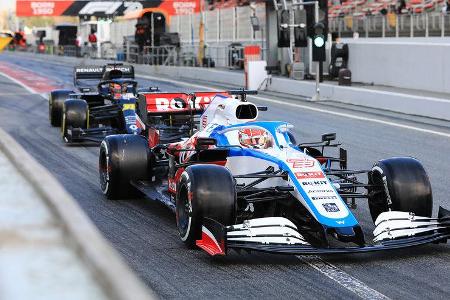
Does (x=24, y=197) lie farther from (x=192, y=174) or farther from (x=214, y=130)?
(x=214, y=130)

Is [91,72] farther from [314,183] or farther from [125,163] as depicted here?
[314,183]

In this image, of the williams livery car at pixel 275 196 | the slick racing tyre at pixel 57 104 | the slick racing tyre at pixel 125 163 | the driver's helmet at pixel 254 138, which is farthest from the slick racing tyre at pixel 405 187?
the slick racing tyre at pixel 57 104

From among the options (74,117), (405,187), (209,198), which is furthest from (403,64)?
(209,198)

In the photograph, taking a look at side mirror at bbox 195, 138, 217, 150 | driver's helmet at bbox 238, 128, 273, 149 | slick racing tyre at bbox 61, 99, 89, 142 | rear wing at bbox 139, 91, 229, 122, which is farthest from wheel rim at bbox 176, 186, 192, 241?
slick racing tyre at bbox 61, 99, 89, 142

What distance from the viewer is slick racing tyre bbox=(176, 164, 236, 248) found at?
7418 mm

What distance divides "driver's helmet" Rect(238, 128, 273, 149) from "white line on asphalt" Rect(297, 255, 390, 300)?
5.13 ft

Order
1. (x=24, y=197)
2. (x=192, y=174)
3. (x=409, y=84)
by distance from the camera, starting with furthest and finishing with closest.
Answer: (x=409, y=84) → (x=192, y=174) → (x=24, y=197)

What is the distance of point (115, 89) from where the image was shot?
1778 cm

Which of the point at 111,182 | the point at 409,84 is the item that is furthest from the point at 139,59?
the point at 111,182

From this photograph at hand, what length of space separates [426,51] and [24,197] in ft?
73.7

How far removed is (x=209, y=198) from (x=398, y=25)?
26.8m

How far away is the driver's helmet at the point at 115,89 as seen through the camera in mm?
17641

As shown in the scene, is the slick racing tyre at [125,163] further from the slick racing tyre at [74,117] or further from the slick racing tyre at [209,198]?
the slick racing tyre at [74,117]

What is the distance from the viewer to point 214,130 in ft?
30.5
